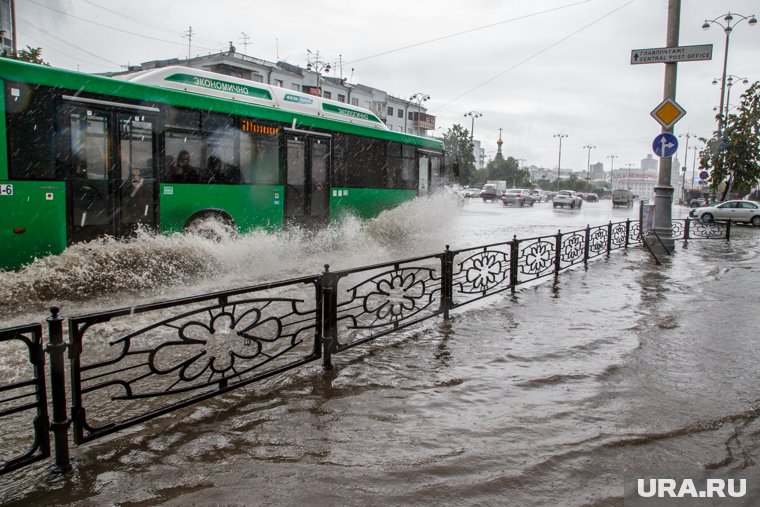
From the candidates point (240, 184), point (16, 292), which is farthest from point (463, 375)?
point (240, 184)

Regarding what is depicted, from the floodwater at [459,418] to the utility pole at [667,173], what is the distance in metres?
6.06

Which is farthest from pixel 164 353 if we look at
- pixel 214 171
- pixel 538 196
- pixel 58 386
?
pixel 538 196

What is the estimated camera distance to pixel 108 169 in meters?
8.28

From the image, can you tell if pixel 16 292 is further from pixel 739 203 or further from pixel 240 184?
pixel 739 203

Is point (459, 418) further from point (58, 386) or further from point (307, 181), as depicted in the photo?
point (307, 181)

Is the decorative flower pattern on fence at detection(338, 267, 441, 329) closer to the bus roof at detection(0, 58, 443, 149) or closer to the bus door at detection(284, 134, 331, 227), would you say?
the bus door at detection(284, 134, 331, 227)

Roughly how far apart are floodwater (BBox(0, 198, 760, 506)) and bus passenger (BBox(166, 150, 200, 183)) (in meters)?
1.54

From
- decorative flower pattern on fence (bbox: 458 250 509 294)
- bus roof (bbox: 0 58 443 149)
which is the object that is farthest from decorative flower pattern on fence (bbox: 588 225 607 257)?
bus roof (bbox: 0 58 443 149)

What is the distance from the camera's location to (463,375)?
516 centimetres

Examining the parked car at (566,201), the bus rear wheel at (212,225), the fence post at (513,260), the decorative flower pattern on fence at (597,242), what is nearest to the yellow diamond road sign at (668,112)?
the decorative flower pattern on fence at (597,242)

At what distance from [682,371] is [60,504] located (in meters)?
5.30

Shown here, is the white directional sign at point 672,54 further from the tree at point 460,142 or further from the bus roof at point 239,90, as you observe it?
the tree at point 460,142

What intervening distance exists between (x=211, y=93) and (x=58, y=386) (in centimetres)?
804

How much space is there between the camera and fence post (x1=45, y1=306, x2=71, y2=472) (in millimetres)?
3031
